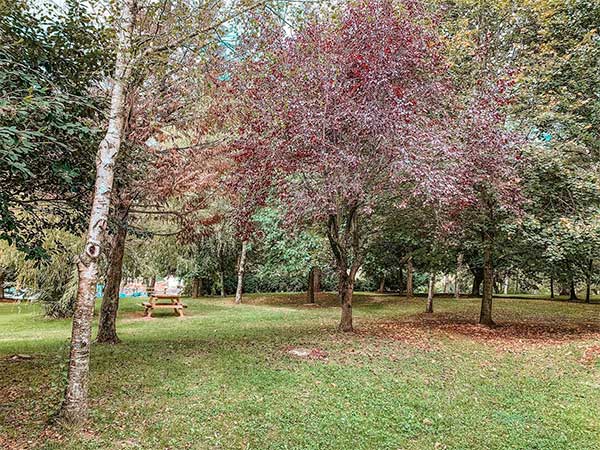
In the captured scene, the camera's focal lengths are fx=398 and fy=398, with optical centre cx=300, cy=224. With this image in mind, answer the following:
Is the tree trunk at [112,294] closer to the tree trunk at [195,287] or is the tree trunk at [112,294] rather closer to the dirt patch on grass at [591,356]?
the dirt patch on grass at [591,356]

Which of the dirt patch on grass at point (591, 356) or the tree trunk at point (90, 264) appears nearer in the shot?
the tree trunk at point (90, 264)

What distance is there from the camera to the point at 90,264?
3.91m

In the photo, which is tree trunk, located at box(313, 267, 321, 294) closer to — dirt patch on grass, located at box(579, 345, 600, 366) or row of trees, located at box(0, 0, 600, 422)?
row of trees, located at box(0, 0, 600, 422)

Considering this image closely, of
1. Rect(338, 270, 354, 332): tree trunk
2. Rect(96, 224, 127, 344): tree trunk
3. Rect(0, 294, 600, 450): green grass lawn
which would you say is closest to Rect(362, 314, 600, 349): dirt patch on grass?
Rect(0, 294, 600, 450): green grass lawn

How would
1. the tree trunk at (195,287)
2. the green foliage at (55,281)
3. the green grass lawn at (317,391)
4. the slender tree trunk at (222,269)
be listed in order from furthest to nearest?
1. the tree trunk at (195,287)
2. the slender tree trunk at (222,269)
3. the green foliage at (55,281)
4. the green grass lawn at (317,391)

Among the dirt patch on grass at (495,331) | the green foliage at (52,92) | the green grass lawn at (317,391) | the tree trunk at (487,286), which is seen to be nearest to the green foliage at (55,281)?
the green grass lawn at (317,391)

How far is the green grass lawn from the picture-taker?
371cm

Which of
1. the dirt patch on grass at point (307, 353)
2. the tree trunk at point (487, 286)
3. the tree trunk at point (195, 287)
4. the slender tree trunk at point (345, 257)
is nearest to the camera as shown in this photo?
the dirt patch on grass at point (307, 353)

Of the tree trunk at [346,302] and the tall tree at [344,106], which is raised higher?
the tall tree at [344,106]

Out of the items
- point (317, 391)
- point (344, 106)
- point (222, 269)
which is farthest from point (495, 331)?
point (222, 269)

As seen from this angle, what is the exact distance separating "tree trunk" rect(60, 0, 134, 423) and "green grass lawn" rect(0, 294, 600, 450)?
0.88 feet

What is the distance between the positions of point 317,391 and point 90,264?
298cm

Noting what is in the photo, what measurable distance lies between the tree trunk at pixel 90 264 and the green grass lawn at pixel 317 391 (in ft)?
0.88

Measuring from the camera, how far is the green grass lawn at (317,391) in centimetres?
371
